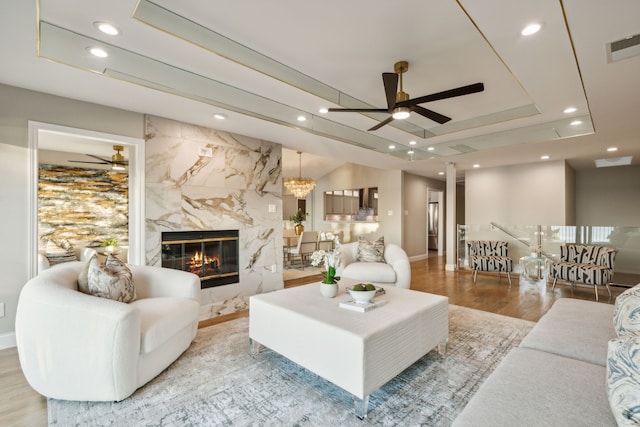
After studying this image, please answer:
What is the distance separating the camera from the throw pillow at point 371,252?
4.53m

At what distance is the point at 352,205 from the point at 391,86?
23.1 feet

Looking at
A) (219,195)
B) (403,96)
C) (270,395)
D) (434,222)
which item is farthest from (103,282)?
(434,222)

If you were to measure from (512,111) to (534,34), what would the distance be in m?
2.24

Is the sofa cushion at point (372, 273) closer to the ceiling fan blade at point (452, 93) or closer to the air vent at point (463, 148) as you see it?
the ceiling fan blade at point (452, 93)

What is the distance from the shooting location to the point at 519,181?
6.78 meters

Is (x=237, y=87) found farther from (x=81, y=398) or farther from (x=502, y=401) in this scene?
(x=502, y=401)

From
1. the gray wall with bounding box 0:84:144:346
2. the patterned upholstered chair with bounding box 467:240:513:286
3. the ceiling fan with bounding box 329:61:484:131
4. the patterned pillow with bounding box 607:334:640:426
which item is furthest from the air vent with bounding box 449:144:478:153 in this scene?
the gray wall with bounding box 0:84:144:346

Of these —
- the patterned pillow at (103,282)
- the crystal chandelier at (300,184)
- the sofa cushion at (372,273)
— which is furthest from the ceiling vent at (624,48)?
the crystal chandelier at (300,184)

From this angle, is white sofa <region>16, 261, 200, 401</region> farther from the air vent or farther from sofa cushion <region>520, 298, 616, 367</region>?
→ the air vent

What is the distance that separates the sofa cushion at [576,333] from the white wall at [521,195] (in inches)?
189

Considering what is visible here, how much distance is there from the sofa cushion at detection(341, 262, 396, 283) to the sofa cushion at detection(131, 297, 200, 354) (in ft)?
7.08

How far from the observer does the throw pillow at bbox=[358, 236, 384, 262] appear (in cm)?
453

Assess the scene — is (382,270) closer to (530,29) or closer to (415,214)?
(530,29)

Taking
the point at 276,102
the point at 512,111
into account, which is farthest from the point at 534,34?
the point at 276,102
